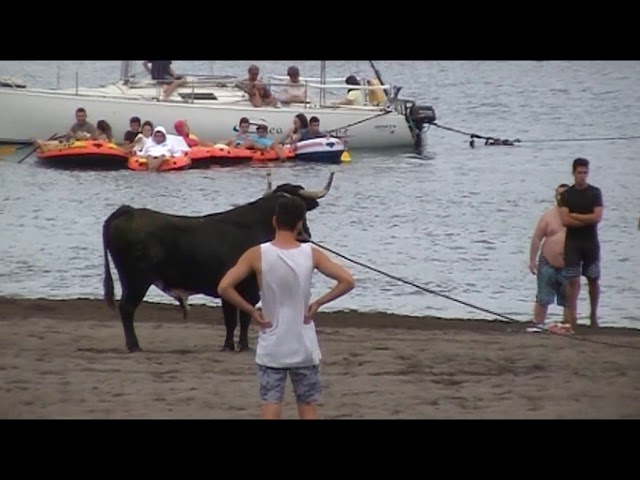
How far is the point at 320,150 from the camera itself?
35688 mm

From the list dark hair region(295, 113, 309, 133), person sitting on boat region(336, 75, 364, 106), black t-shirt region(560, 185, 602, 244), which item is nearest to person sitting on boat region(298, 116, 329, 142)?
dark hair region(295, 113, 309, 133)

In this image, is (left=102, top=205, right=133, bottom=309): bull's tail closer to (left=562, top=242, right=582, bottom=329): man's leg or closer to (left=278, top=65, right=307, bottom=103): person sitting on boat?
(left=562, top=242, right=582, bottom=329): man's leg

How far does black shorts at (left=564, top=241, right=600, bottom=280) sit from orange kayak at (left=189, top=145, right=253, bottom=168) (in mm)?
19649

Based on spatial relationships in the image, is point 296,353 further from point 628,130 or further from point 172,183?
point 628,130

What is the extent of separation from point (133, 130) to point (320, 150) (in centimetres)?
424

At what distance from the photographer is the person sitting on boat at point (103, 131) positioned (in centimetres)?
3531

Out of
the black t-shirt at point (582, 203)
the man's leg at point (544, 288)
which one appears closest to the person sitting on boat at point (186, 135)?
the man's leg at point (544, 288)

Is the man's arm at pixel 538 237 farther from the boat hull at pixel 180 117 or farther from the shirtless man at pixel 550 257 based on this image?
the boat hull at pixel 180 117

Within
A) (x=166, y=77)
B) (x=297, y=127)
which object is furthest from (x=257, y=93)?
(x=166, y=77)

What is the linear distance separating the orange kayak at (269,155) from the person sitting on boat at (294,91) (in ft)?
9.20

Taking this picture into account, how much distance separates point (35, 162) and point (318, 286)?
1744 centimetres

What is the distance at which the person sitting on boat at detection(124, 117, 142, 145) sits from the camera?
35.0 meters

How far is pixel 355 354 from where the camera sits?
46.9 ft
